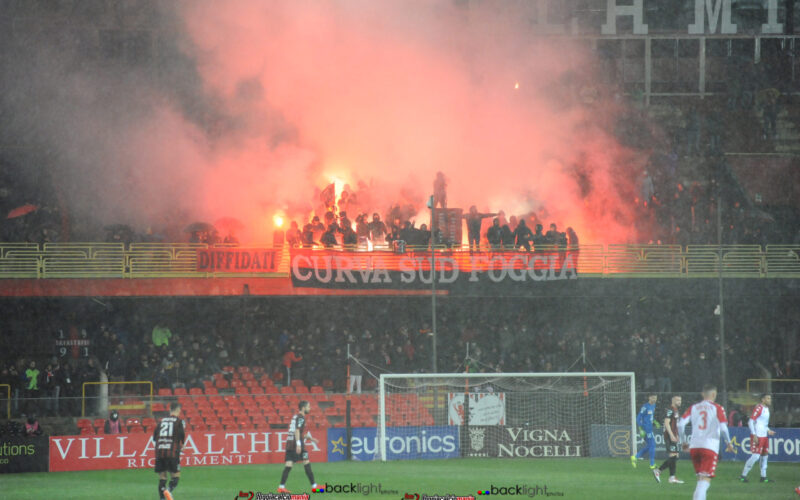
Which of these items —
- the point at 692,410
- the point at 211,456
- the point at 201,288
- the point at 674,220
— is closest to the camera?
the point at 692,410

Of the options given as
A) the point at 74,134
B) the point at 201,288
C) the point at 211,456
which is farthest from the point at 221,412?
the point at 74,134

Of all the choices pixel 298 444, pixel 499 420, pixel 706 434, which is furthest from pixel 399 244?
pixel 706 434

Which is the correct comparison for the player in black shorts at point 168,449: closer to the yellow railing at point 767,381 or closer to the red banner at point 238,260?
the red banner at point 238,260

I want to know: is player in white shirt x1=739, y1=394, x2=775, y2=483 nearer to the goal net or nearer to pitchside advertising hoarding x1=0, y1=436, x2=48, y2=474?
the goal net

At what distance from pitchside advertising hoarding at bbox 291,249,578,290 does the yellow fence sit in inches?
22.4

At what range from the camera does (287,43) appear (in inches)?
1500

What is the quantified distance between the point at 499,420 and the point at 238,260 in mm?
9904

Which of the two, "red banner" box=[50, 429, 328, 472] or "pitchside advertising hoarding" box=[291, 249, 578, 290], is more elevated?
"pitchside advertising hoarding" box=[291, 249, 578, 290]

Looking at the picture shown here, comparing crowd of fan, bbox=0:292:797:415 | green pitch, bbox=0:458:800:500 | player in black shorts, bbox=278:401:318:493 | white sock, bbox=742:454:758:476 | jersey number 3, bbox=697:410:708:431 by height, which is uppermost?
crowd of fan, bbox=0:292:797:415

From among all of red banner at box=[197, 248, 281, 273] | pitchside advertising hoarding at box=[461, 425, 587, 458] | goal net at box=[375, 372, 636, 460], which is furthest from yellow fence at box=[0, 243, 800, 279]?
pitchside advertising hoarding at box=[461, 425, 587, 458]

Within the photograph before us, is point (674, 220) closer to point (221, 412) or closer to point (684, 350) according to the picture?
point (684, 350)

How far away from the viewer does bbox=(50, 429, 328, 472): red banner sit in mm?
22281

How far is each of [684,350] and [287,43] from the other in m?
18.9

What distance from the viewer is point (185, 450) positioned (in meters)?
23.0
